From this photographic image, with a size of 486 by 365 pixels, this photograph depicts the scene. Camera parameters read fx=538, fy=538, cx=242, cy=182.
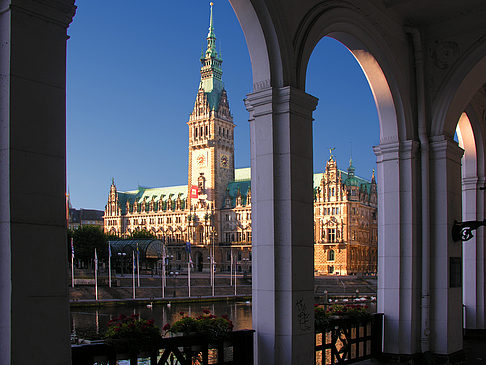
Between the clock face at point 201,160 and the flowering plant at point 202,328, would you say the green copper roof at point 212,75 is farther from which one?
the flowering plant at point 202,328

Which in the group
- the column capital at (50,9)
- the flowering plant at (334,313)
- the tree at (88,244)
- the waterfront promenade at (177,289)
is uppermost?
the column capital at (50,9)

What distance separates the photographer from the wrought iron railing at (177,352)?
4246 mm

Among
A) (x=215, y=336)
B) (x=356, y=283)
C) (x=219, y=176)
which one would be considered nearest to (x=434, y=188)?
(x=215, y=336)

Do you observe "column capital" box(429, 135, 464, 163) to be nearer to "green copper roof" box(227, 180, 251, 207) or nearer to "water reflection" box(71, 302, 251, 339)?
"water reflection" box(71, 302, 251, 339)

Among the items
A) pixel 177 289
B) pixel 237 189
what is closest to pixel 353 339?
pixel 177 289

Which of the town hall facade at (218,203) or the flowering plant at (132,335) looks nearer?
the flowering plant at (132,335)

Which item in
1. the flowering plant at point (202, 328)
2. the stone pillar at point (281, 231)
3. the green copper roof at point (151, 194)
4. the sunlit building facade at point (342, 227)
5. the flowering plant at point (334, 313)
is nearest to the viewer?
the flowering plant at point (202, 328)

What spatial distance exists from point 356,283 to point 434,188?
45843 mm

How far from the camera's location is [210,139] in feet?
281

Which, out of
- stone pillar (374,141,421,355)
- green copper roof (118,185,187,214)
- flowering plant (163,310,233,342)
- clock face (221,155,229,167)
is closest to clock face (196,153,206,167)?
clock face (221,155,229,167)

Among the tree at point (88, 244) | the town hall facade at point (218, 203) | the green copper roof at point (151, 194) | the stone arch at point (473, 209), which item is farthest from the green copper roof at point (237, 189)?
the stone arch at point (473, 209)

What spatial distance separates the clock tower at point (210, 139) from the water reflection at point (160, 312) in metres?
47.8

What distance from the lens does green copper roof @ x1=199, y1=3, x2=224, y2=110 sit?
288ft

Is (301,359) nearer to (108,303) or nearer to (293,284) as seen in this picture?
(293,284)
